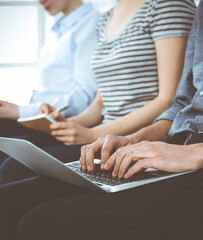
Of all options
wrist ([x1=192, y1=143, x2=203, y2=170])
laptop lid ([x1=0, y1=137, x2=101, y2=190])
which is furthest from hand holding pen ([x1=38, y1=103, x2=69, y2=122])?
wrist ([x1=192, y1=143, x2=203, y2=170])

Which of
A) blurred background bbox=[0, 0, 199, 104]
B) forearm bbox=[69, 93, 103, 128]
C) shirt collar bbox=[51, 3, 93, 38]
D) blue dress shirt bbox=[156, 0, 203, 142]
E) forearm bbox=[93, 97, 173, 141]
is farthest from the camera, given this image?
blurred background bbox=[0, 0, 199, 104]

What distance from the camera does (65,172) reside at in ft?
1.92

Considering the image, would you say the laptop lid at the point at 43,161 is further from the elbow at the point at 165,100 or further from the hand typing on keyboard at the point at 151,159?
the elbow at the point at 165,100

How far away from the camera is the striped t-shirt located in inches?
40.9

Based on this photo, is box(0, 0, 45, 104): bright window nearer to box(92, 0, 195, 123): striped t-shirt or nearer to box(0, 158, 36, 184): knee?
box(92, 0, 195, 123): striped t-shirt

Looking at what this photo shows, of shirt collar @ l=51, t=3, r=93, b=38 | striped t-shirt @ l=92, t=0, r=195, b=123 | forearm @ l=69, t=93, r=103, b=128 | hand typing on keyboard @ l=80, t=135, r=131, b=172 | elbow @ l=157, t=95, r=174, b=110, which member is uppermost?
shirt collar @ l=51, t=3, r=93, b=38

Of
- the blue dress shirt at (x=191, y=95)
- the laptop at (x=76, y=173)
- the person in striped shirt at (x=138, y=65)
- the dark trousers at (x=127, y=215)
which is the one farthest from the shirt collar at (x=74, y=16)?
the dark trousers at (x=127, y=215)

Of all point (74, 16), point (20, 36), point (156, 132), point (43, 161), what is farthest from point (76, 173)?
point (20, 36)

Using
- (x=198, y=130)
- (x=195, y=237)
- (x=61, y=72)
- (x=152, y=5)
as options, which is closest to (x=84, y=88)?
(x=61, y=72)

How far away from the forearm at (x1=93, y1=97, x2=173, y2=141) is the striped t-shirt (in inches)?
2.9

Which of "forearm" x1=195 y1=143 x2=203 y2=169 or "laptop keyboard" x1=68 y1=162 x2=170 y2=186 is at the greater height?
"forearm" x1=195 y1=143 x2=203 y2=169

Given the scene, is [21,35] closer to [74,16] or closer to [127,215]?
[74,16]

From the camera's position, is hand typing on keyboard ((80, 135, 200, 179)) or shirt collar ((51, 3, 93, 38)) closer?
hand typing on keyboard ((80, 135, 200, 179))

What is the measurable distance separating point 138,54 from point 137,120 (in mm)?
217
